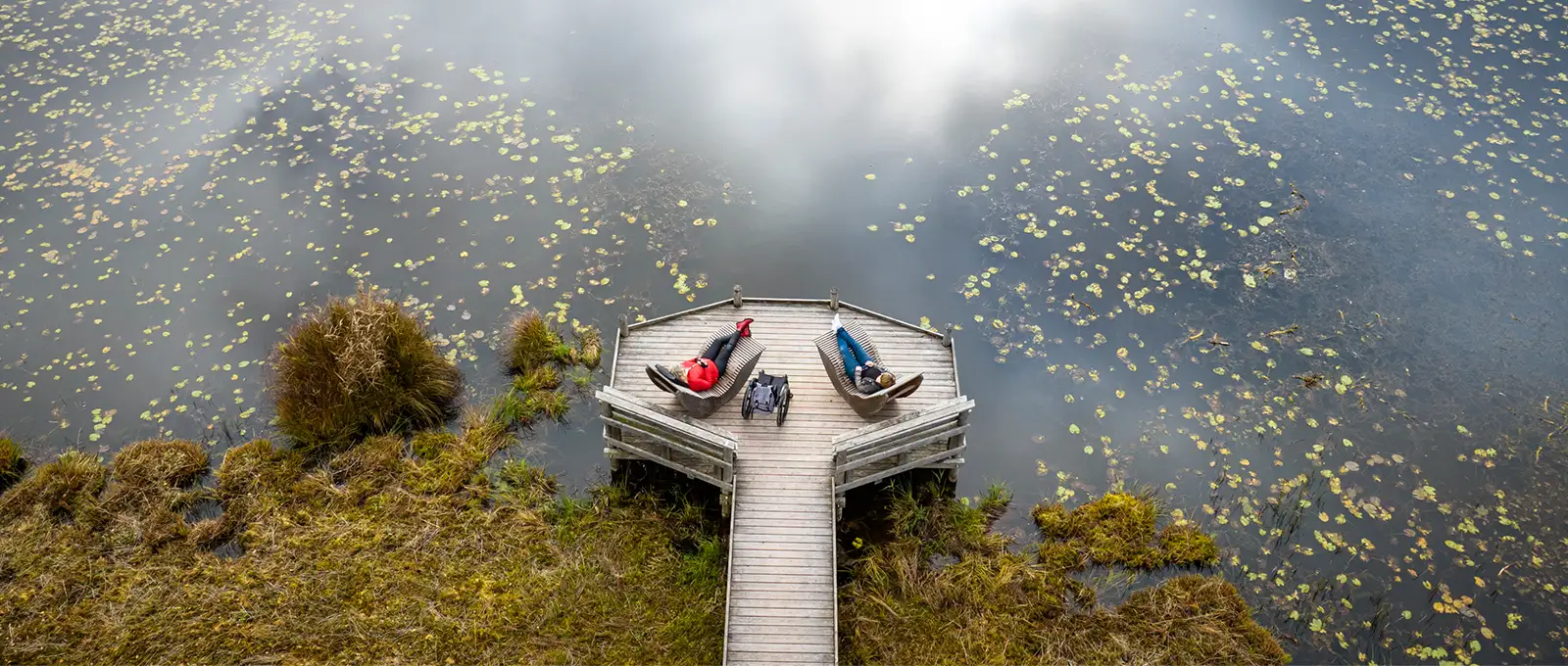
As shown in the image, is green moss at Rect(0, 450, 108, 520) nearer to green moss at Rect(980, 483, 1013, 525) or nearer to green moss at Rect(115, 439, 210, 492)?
green moss at Rect(115, 439, 210, 492)

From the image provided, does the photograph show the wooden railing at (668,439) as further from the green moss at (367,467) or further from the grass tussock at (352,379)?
the grass tussock at (352,379)

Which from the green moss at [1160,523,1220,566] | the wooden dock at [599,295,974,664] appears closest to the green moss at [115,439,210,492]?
the wooden dock at [599,295,974,664]

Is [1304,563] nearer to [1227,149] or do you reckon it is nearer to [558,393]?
[1227,149]

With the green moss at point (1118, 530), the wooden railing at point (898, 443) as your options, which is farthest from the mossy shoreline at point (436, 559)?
the wooden railing at point (898, 443)

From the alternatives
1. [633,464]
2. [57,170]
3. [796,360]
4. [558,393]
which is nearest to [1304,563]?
[796,360]

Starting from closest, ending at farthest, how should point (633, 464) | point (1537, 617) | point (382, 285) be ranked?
1. point (1537, 617)
2. point (633, 464)
3. point (382, 285)

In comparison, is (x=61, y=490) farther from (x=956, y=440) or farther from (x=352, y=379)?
(x=956, y=440)
